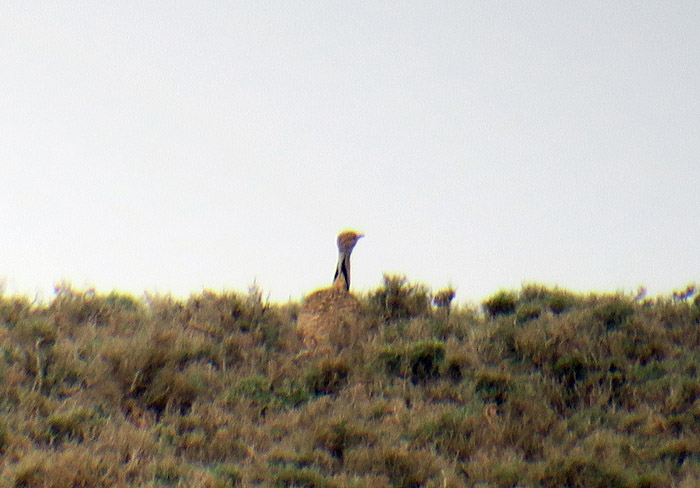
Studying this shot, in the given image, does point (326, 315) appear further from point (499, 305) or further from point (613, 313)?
point (613, 313)

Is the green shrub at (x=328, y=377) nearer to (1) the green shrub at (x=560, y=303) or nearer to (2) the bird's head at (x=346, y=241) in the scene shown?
(2) the bird's head at (x=346, y=241)

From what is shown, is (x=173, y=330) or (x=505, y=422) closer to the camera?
(x=505, y=422)

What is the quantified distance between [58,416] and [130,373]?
1.25 m

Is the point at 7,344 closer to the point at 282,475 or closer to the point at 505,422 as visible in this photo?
the point at 282,475

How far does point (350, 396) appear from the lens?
29.9 feet

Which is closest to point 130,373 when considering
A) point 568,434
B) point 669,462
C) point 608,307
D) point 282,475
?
point 282,475

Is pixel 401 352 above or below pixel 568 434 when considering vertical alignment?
above

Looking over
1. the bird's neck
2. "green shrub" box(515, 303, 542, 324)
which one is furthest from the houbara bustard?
"green shrub" box(515, 303, 542, 324)

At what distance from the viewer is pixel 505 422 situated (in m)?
8.55

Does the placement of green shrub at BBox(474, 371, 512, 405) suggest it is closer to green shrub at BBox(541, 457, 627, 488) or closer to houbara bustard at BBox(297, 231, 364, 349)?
green shrub at BBox(541, 457, 627, 488)

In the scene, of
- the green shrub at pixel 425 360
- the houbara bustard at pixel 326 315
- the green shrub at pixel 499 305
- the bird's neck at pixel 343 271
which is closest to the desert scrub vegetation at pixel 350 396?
the green shrub at pixel 425 360

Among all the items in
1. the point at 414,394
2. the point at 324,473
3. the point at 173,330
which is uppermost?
the point at 173,330

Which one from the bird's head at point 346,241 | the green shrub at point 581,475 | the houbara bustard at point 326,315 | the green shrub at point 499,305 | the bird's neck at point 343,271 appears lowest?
the green shrub at point 581,475

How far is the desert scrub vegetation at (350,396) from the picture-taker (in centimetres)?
752
